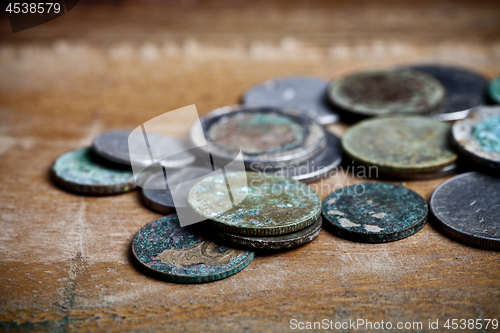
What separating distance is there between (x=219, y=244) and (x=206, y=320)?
0.28 meters

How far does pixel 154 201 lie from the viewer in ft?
5.53

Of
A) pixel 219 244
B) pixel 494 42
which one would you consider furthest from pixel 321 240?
pixel 494 42

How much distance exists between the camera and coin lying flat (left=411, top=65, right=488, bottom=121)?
2279mm

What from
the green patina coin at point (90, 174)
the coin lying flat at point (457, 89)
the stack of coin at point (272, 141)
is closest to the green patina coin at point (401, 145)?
the stack of coin at point (272, 141)

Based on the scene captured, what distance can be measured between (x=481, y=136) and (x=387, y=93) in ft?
2.08

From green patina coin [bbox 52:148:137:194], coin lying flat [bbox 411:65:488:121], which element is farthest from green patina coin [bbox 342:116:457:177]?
green patina coin [bbox 52:148:137:194]

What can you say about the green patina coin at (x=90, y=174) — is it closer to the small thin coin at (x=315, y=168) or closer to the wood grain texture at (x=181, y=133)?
the wood grain texture at (x=181, y=133)

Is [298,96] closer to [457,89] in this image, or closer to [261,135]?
[261,135]

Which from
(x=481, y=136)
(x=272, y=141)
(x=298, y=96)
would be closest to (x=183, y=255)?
(x=272, y=141)

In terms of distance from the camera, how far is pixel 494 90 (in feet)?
7.71

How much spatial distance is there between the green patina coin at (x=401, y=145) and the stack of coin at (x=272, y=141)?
0.11m

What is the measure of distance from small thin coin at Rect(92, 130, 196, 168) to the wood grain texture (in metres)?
0.16

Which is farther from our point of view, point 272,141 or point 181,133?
point 181,133

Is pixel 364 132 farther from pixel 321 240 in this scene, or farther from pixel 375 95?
pixel 321 240
